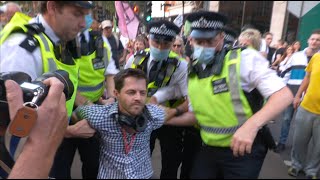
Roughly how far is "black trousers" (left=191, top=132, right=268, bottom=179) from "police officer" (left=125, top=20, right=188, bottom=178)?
2.02ft

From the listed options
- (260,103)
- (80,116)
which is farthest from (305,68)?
(80,116)

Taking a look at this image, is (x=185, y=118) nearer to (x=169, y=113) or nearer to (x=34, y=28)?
(x=169, y=113)

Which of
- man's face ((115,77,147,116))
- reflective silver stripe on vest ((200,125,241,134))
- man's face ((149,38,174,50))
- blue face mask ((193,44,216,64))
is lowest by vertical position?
reflective silver stripe on vest ((200,125,241,134))

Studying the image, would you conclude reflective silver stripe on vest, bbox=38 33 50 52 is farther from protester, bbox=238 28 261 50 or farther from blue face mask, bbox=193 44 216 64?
protester, bbox=238 28 261 50

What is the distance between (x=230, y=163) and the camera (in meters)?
1.71

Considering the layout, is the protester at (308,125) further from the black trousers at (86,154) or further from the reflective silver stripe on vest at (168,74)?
the black trousers at (86,154)

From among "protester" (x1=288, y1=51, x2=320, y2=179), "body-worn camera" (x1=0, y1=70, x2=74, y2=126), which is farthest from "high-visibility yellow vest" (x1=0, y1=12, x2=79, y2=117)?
"protester" (x1=288, y1=51, x2=320, y2=179)

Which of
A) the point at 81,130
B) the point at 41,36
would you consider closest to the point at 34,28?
the point at 41,36

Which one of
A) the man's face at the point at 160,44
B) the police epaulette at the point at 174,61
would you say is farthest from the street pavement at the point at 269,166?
the man's face at the point at 160,44

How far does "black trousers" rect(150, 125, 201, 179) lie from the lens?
2506 millimetres

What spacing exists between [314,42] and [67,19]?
1.80m

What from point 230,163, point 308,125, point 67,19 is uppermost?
point 67,19

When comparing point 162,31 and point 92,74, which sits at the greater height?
point 162,31

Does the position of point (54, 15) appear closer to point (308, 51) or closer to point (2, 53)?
point (2, 53)
